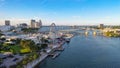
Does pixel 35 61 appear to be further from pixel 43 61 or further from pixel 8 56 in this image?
pixel 8 56

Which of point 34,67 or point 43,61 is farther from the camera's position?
point 43,61

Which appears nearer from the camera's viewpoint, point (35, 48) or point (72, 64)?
point (72, 64)

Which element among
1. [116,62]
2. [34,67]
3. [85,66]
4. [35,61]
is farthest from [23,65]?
[116,62]

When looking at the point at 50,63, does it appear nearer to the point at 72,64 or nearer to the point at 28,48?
the point at 72,64

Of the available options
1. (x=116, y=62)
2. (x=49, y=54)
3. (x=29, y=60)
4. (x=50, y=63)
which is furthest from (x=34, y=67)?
(x=116, y=62)

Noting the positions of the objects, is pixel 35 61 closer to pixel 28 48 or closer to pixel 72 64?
pixel 72 64

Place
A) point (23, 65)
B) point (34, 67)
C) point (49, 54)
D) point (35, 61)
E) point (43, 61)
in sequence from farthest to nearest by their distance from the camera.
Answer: point (49, 54) → point (43, 61) → point (35, 61) → point (34, 67) → point (23, 65)

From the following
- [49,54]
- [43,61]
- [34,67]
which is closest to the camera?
[34,67]

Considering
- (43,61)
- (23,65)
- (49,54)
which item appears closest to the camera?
(23,65)
